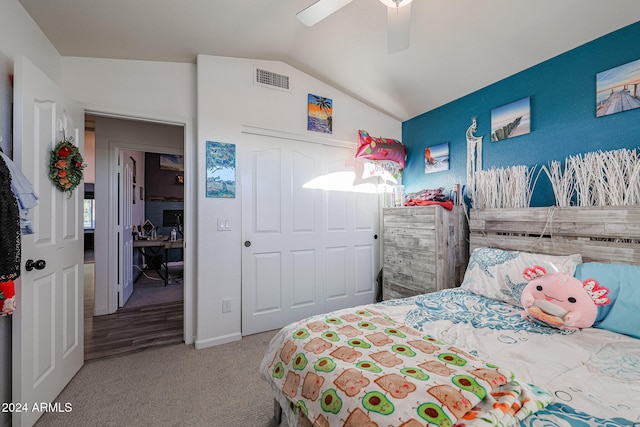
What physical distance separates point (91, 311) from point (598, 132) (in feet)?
17.7

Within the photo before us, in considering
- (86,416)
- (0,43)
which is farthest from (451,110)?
(86,416)

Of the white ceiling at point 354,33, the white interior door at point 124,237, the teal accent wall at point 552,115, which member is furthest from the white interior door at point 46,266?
the teal accent wall at point 552,115

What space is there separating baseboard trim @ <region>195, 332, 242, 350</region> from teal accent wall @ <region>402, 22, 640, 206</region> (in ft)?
8.97

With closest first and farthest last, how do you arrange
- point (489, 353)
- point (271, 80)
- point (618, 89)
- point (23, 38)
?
point (489, 353)
point (23, 38)
point (618, 89)
point (271, 80)

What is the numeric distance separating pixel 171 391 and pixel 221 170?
1.80m

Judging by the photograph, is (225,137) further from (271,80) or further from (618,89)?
(618,89)

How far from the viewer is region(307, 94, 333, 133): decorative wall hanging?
10.1ft

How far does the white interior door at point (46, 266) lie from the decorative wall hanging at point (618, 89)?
12.1 feet

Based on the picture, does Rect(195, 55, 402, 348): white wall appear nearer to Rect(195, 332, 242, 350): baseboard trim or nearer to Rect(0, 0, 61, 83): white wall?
Rect(195, 332, 242, 350): baseboard trim

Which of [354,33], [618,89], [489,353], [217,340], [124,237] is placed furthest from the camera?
[124,237]

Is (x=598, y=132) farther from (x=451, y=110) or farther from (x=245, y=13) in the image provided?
(x=245, y=13)

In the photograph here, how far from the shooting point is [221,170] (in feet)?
8.61

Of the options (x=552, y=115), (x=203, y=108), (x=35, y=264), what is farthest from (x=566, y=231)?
(x=35, y=264)

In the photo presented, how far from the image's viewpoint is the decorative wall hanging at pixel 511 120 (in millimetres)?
2375
